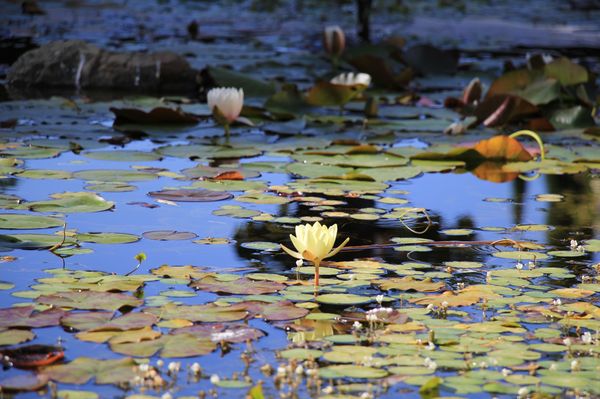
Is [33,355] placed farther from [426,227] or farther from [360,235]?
[426,227]

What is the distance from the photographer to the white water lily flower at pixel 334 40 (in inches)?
272

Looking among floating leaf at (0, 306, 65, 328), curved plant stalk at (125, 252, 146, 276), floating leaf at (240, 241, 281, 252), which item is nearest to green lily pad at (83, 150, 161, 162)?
floating leaf at (240, 241, 281, 252)

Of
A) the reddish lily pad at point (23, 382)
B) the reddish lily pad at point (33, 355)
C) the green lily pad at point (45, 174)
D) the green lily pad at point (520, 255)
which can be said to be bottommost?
the reddish lily pad at point (23, 382)

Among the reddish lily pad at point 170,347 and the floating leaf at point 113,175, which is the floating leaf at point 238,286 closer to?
the reddish lily pad at point 170,347

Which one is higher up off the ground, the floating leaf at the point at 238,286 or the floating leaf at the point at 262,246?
the floating leaf at the point at 262,246

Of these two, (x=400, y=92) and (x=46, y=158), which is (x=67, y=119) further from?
(x=400, y=92)

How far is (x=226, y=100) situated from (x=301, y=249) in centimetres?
214

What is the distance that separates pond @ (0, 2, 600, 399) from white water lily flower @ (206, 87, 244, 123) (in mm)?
156

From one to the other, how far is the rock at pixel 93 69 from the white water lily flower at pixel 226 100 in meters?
1.96

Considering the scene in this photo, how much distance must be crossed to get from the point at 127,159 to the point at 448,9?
898cm

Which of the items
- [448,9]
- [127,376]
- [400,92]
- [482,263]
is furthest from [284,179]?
[448,9]

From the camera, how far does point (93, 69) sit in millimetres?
6504

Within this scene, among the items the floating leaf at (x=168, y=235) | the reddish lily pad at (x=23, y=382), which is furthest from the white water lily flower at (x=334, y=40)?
the reddish lily pad at (x=23, y=382)

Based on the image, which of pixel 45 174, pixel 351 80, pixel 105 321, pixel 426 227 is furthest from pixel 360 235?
pixel 351 80
